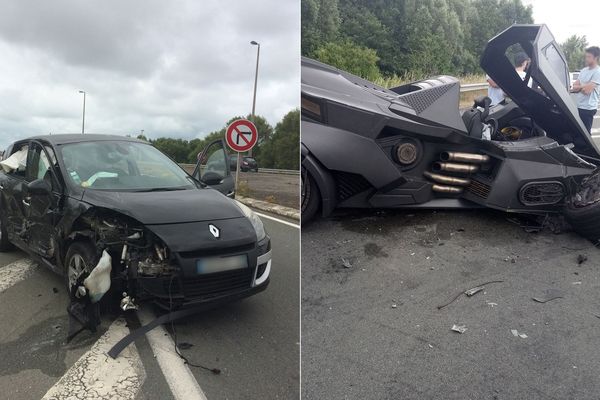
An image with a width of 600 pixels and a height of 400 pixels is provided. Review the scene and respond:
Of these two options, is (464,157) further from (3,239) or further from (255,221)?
(3,239)

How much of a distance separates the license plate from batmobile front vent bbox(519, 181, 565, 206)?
2319 millimetres

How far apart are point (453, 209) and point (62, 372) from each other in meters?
2.51

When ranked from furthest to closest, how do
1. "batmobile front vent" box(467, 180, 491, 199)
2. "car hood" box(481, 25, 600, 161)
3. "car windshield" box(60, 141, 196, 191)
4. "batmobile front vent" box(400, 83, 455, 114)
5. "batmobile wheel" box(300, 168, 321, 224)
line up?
1. "batmobile front vent" box(467, 180, 491, 199)
2. "car hood" box(481, 25, 600, 161)
3. "batmobile front vent" box(400, 83, 455, 114)
4. "batmobile wheel" box(300, 168, 321, 224)
5. "car windshield" box(60, 141, 196, 191)

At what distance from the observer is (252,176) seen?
3.88ft

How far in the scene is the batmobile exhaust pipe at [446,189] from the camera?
265cm

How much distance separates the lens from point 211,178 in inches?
48.7

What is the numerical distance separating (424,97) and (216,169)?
1468mm

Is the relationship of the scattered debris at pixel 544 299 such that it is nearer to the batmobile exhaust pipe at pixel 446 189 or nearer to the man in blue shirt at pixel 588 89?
the batmobile exhaust pipe at pixel 446 189

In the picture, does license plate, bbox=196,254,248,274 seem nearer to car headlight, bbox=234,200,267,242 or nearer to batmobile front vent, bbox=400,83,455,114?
car headlight, bbox=234,200,267,242

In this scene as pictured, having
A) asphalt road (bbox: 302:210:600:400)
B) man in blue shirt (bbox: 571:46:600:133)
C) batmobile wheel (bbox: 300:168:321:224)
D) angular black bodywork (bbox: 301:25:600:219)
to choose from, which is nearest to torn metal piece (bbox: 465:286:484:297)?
asphalt road (bbox: 302:210:600:400)

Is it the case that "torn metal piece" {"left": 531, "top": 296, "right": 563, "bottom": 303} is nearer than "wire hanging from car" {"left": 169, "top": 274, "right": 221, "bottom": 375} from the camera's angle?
No

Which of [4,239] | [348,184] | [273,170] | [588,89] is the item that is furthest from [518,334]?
[588,89]

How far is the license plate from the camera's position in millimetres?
1016

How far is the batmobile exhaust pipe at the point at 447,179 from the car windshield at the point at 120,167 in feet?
5.74
